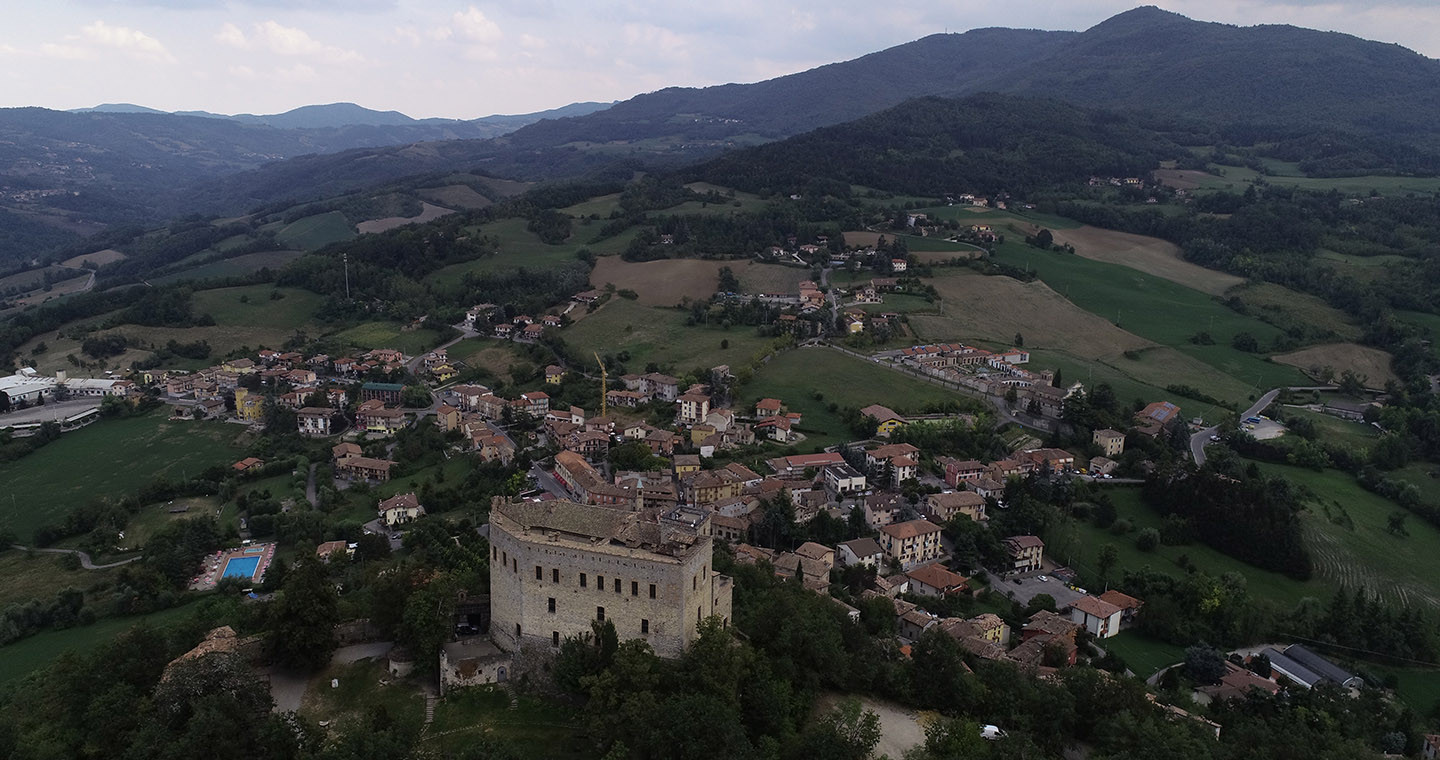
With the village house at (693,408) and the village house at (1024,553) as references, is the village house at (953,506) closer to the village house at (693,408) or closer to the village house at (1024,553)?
the village house at (1024,553)

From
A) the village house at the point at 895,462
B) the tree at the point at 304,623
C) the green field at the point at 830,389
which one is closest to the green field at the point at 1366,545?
the village house at the point at 895,462

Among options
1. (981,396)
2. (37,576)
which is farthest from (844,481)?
(37,576)

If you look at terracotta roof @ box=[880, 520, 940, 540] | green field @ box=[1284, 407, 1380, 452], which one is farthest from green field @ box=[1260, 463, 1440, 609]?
terracotta roof @ box=[880, 520, 940, 540]

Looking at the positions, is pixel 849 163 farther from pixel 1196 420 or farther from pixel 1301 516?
pixel 1301 516

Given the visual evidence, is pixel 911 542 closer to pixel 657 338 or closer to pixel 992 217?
pixel 657 338

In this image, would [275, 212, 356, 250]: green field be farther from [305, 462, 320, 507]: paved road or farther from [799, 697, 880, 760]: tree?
[799, 697, 880, 760]: tree
